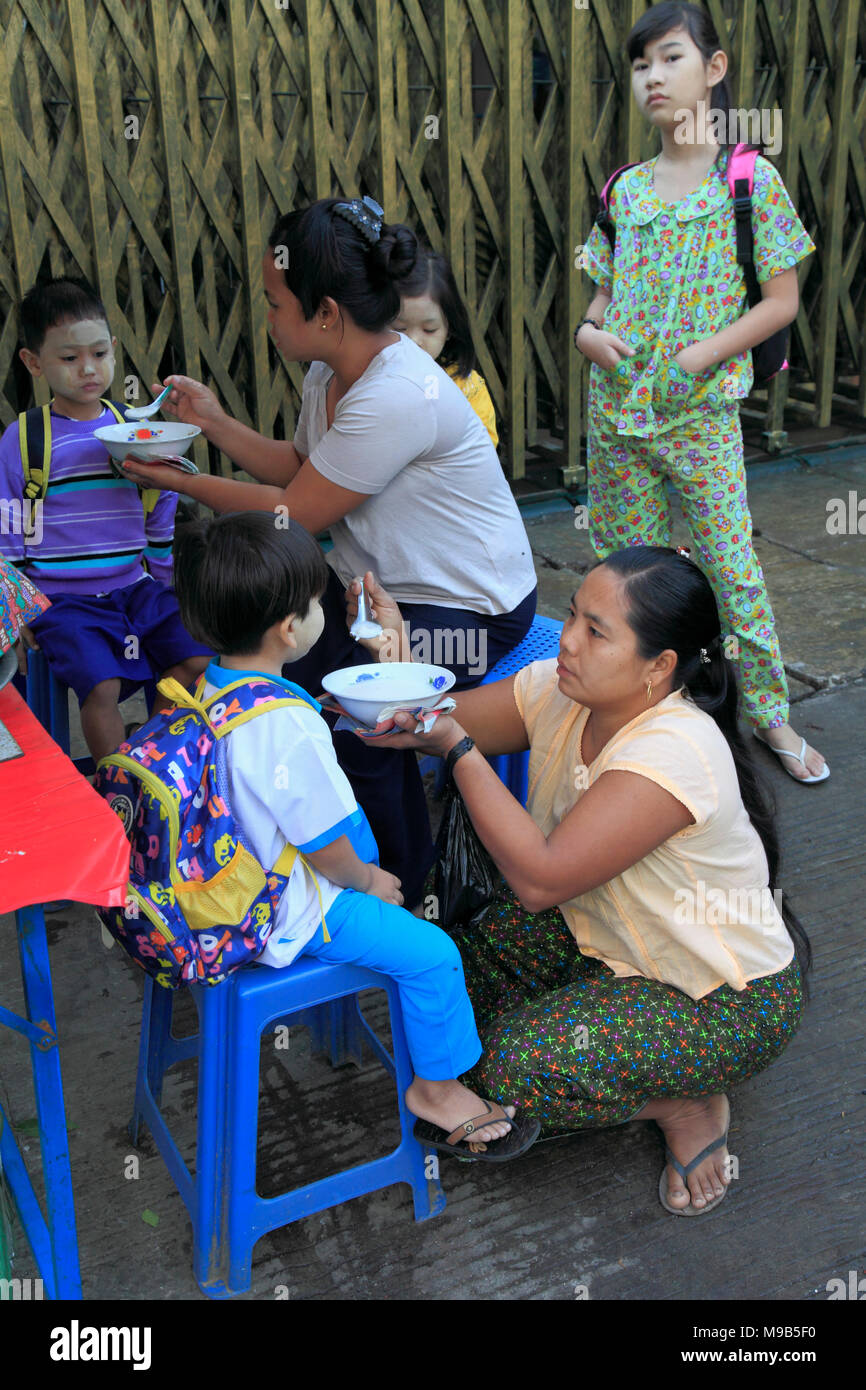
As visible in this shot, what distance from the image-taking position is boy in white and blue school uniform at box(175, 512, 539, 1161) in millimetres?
1803

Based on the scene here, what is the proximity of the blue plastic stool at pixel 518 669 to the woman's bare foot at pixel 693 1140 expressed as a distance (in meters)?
0.76

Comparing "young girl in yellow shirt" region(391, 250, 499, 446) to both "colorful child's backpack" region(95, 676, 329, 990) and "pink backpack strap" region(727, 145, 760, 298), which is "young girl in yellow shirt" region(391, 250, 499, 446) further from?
"colorful child's backpack" region(95, 676, 329, 990)

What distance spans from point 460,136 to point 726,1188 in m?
4.10

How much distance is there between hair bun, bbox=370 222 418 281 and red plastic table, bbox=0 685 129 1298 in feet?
3.59

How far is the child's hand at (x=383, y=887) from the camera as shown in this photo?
1974 mm

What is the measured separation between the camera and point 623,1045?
201cm

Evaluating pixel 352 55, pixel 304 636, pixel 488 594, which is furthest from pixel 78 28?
pixel 304 636

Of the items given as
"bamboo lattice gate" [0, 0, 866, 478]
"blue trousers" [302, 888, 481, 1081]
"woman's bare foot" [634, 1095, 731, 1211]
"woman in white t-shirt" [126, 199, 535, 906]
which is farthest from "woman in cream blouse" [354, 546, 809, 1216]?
"bamboo lattice gate" [0, 0, 866, 478]

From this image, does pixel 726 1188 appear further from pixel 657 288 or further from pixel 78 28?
pixel 78 28

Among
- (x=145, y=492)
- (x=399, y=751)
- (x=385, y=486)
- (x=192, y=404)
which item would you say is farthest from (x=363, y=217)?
(x=399, y=751)

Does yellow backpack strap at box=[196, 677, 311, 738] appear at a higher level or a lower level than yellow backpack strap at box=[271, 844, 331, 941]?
higher

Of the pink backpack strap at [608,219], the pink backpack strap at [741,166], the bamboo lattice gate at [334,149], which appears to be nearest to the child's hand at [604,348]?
the pink backpack strap at [608,219]

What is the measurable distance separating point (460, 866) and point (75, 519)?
1.23 m

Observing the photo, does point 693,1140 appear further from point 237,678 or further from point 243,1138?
point 237,678
